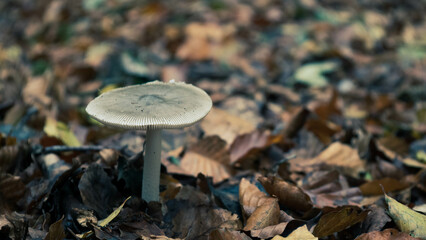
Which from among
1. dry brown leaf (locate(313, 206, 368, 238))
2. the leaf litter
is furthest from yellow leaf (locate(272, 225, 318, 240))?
dry brown leaf (locate(313, 206, 368, 238))

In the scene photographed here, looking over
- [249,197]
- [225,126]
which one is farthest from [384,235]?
[225,126]

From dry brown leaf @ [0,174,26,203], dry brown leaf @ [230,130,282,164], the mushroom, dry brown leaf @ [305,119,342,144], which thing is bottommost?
dry brown leaf @ [305,119,342,144]

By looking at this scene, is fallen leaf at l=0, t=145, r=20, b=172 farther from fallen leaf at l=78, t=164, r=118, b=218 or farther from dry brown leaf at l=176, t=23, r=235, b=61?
dry brown leaf at l=176, t=23, r=235, b=61

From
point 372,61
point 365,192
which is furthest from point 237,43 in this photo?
point 365,192

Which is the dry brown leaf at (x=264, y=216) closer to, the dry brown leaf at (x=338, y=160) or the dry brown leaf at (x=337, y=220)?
the dry brown leaf at (x=337, y=220)

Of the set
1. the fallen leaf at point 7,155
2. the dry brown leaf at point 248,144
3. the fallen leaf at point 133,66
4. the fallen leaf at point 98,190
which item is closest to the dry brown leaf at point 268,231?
the fallen leaf at point 98,190

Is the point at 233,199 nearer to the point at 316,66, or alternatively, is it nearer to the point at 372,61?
the point at 316,66
